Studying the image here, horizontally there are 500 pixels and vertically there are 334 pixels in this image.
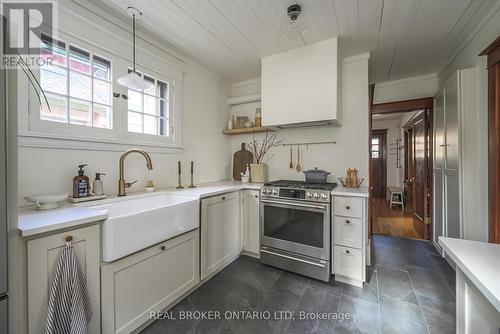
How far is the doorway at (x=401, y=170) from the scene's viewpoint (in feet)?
9.98

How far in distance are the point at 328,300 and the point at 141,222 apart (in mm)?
1628

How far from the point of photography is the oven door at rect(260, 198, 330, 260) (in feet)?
6.63

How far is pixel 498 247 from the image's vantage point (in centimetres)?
88

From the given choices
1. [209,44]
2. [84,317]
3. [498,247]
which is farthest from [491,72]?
[84,317]

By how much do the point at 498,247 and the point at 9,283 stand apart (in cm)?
197

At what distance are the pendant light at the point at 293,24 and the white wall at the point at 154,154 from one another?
125 cm

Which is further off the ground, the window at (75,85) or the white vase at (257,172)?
the window at (75,85)

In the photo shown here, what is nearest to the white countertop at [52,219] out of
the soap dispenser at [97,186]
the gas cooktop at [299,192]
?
the soap dispenser at [97,186]

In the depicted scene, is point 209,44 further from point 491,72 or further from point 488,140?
point 488,140

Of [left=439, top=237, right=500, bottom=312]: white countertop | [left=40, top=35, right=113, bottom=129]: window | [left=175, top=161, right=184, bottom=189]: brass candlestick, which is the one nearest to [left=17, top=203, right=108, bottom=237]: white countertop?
[left=40, top=35, right=113, bottom=129]: window

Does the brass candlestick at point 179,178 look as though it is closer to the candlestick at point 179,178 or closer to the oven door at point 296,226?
the candlestick at point 179,178

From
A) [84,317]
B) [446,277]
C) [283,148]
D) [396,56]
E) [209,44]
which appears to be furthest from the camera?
[283,148]

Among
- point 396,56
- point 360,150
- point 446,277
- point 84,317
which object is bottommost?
point 446,277

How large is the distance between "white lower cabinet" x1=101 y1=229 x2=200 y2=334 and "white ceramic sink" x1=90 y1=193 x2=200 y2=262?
83 millimetres
